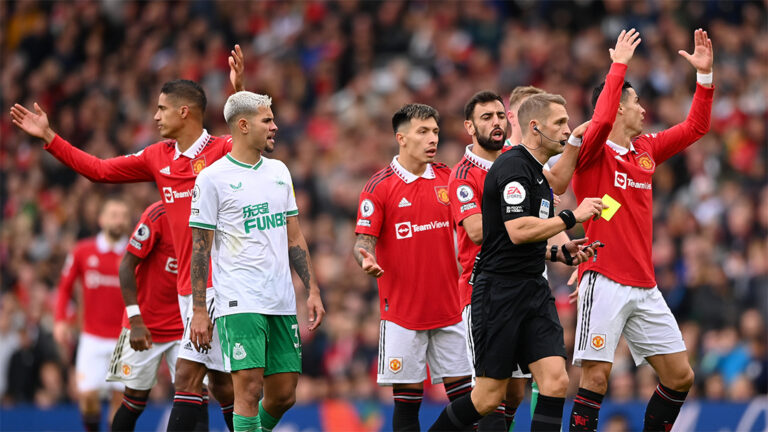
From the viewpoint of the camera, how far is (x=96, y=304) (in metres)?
12.0

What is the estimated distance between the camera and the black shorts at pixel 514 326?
23.8ft

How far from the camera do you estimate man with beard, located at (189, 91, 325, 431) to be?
25.6 ft

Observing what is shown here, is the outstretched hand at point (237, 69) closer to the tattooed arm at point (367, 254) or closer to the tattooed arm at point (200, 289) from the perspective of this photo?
the tattooed arm at point (367, 254)

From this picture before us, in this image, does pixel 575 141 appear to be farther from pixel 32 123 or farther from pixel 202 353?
pixel 32 123

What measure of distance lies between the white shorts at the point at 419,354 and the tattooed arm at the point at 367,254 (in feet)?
2.18

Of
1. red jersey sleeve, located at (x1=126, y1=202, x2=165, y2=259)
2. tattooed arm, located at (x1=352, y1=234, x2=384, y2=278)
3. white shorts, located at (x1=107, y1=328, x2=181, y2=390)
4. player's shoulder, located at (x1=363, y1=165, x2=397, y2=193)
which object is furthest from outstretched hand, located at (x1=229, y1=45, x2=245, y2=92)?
white shorts, located at (x1=107, y1=328, x2=181, y2=390)

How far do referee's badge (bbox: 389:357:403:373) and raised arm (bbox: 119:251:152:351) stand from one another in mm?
2269

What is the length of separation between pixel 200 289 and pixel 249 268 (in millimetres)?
390

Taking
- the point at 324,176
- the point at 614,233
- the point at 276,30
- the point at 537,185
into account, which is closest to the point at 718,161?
the point at 324,176

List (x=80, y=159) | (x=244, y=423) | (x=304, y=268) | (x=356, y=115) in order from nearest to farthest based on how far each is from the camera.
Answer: (x=244, y=423), (x=304, y=268), (x=80, y=159), (x=356, y=115)

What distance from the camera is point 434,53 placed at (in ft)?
61.5

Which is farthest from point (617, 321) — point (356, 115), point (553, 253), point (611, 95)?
point (356, 115)

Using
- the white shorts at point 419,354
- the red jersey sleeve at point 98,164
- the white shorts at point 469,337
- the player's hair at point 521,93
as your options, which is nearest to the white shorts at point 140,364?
the red jersey sleeve at point 98,164

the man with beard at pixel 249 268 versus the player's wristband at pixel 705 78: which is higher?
the player's wristband at pixel 705 78
